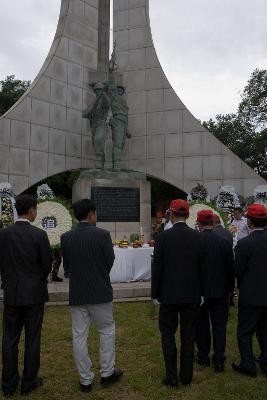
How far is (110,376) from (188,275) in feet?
3.66

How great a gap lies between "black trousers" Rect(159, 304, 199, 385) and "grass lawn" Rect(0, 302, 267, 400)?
14 centimetres

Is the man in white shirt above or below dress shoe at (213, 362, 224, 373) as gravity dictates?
above

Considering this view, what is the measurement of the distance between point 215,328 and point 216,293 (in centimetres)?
37

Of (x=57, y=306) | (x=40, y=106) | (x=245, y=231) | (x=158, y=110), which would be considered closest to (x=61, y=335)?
(x=57, y=306)

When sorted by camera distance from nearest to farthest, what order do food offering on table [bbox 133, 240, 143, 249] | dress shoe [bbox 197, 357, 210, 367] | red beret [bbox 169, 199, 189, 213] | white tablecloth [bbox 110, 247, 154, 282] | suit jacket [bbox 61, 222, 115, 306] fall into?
suit jacket [bbox 61, 222, 115, 306], red beret [bbox 169, 199, 189, 213], dress shoe [bbox 197, 357, 210, 367], white tablecloth [bbox 110, 247, 154, 282], food offering on table [bbox 133, 240, 143, 249]

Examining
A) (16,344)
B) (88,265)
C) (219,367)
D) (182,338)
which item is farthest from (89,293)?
(219,367)

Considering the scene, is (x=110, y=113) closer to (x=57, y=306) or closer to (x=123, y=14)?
(x=123, y=14)

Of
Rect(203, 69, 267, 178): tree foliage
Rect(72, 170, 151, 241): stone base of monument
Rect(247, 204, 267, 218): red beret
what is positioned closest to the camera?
Rect(247, 204, 267, 218): red beret

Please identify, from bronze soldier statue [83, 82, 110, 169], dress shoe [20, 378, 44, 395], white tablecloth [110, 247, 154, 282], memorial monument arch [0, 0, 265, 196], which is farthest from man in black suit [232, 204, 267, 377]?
memorial monument arch [0, 0, 265, 196]

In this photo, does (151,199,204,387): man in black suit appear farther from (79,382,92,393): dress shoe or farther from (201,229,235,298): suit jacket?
(79,382,92,393): dress shoe

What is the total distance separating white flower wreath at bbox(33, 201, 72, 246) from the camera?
8445 millimetres

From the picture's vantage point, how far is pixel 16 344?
12.0 feet

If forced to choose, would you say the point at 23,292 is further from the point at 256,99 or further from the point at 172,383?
the point at 256,99

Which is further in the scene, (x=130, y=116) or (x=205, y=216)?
(x=130, y=116)
